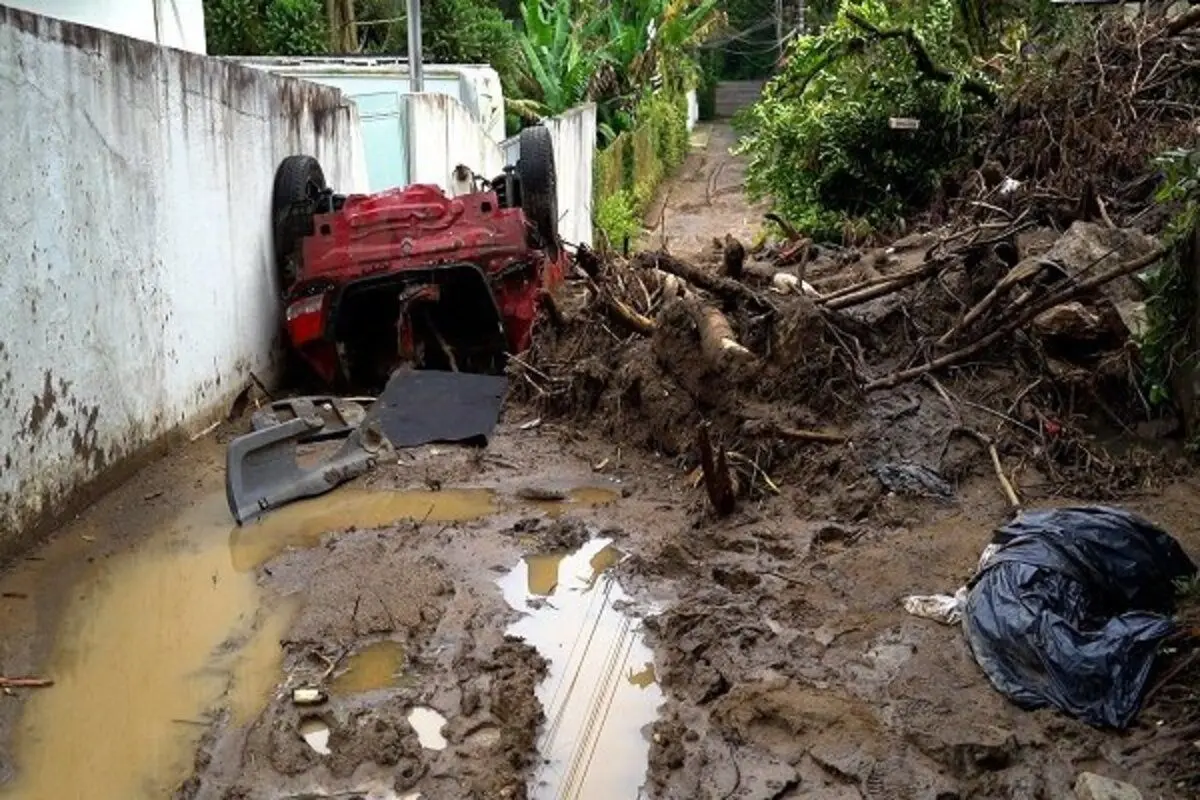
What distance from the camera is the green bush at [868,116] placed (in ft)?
41.0

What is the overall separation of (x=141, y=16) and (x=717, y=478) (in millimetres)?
11351

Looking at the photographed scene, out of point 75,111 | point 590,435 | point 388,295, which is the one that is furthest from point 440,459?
point 75,111

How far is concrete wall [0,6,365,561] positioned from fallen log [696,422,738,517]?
10.9 feet

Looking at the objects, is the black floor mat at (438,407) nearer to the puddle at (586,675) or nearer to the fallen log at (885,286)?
the puddle at (586,675)

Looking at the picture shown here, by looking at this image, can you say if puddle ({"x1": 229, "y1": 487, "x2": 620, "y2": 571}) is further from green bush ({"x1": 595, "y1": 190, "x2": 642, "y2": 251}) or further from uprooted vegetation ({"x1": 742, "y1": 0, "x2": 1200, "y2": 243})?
green bush ({"x1": 595, "y1": 190, "x2": 642, "y2": 251})

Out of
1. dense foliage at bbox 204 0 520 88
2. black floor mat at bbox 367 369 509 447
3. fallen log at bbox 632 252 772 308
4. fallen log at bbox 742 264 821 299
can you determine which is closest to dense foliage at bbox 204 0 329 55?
dense foliage at bbox 204 0 520 88

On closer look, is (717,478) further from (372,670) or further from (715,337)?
(372,670)

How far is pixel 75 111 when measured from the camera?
623 centimetres

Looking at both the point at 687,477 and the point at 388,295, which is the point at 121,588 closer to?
the point at 687,477

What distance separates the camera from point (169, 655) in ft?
16.1

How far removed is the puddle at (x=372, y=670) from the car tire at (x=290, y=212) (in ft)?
17.1

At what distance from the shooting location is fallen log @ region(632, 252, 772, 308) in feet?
24.5

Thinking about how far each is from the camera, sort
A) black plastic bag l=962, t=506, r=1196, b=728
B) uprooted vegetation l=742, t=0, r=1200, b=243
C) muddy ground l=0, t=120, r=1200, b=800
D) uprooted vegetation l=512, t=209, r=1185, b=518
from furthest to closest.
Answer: uprooted vegetation l=742, t=0, r=1200, b=243, uprooted vegetation l=512, t=209, r=1185, b=518, black plastic bag l=962, t=506, r=1196, b=728, muddy ground l=0, t=120, r=1200, b=800

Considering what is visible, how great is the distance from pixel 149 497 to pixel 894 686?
14.3 ft
